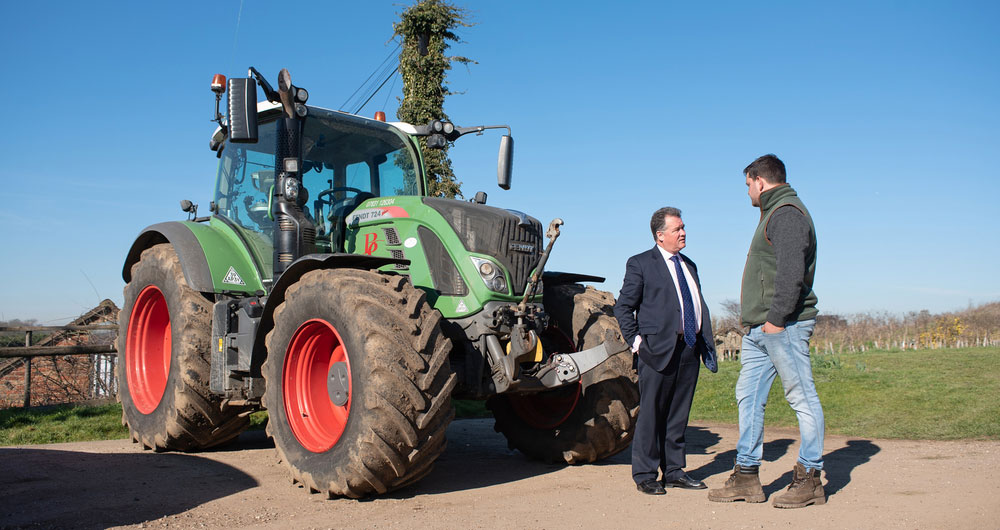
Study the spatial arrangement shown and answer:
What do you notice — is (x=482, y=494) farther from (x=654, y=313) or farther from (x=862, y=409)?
(x=862, y=409)

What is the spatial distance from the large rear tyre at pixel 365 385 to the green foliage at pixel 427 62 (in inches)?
389

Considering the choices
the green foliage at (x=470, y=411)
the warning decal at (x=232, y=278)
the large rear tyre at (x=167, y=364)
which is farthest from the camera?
the green foliage at (x=470, y=411)

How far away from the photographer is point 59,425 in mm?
8469

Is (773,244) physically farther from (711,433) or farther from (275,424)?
(711,433)

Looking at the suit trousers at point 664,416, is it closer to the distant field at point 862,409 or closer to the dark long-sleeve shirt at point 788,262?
the dark long-sleeve shirt at point 788,262

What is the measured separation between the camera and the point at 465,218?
5863 millimetres

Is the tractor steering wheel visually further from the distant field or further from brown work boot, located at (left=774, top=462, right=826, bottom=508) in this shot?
brown work boot, located at (left=774, top=462, right=826, bottom=508)

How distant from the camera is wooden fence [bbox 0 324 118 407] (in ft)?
31.7

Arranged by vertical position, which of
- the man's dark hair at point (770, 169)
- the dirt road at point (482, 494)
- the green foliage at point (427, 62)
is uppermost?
the green foliage at point (427, 62)

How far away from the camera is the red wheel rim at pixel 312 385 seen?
18.1 ft

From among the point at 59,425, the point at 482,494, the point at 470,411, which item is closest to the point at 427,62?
the point at 470,411

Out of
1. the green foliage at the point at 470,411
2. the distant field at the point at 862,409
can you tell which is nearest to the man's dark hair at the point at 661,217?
the distant field at the point at 862,409

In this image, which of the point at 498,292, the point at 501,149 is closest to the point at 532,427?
the point at 498,292

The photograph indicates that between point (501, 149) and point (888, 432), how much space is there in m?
5.74
